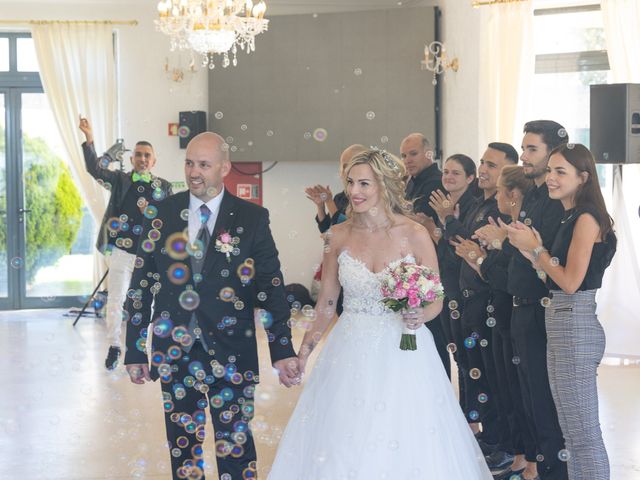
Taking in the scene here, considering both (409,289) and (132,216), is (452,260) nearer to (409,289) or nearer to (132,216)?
(409,289)

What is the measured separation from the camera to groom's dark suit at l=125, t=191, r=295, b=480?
3.63 metres

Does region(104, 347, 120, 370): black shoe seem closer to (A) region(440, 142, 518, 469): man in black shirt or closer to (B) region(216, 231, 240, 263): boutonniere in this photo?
(A) region(440, 142, 518, 469): man in black shirt

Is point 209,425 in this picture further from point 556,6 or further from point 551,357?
point 556,6

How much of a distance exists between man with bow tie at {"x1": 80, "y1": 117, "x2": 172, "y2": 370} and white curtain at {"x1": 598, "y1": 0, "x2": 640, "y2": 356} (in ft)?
12.2

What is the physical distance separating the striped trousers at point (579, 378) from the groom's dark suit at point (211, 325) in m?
1.06

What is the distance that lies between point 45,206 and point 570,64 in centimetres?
646

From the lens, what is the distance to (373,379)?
11.8ft

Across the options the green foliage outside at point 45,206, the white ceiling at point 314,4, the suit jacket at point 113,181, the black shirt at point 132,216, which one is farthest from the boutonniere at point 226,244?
the green foliage outside at point 45,206

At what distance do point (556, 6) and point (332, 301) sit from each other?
5.73 m

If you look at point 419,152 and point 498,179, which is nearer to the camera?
point 498,179

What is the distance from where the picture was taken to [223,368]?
363 cm

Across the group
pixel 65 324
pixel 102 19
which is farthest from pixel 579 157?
pixel 102 19

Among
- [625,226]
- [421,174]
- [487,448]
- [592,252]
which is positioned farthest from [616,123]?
[592,252]

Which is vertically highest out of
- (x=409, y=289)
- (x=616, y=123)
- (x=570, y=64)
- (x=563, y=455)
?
(x=570, y=64)
